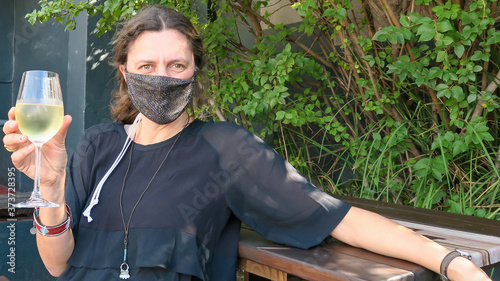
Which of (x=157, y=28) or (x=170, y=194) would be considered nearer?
(x=170, y=194)

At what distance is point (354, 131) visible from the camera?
368cm

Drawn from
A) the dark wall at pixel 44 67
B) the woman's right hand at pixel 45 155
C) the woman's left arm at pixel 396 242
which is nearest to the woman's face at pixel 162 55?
the woman's right hand at pixel 45 155

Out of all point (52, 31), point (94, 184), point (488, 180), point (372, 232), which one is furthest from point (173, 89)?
point (52, 31)

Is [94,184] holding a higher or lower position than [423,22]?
lower

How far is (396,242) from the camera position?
1.53 metres

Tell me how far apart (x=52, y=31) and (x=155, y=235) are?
13.4 ft

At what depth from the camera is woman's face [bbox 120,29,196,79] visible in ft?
6.50

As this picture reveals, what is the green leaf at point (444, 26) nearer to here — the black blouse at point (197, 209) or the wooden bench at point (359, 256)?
the wooden bench at point (359, 256)

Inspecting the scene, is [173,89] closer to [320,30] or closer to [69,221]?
[69,221]

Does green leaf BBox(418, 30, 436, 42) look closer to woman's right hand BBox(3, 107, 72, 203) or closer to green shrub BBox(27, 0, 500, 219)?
green shrub BBox(27, 0, 500, 219)

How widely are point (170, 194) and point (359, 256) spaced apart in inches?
27.3

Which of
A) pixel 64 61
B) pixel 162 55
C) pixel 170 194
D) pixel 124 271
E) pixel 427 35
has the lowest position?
pixel 124 271

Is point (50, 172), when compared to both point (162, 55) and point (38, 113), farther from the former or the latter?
point (162, 55)

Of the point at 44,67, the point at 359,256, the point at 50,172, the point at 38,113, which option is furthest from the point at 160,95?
the point at 44,67
